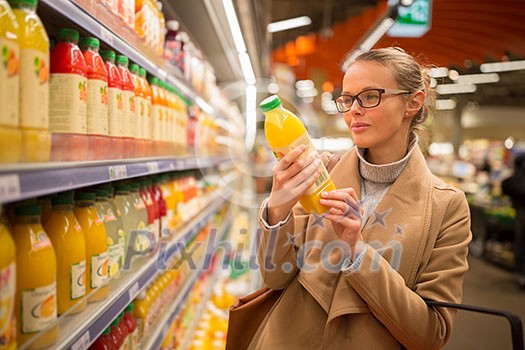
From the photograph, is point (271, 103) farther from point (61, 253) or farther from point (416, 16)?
point (416, 16)

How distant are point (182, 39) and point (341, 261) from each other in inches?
80.7

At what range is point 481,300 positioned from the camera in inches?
208

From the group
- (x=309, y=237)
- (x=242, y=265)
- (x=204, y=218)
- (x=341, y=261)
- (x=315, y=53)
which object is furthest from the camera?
(x=315, y=53)

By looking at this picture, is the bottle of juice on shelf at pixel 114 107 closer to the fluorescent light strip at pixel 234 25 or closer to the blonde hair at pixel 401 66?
the blonde hair at pixel 401 66

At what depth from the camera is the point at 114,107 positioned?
1.59 m

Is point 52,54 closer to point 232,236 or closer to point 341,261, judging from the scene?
point 341,261

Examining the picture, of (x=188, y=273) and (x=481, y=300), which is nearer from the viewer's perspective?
(x=188, y=273)

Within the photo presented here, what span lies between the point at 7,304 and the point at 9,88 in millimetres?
460

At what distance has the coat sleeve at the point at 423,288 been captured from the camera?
1328 mm

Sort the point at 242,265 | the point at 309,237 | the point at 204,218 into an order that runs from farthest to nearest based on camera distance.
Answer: the point at 242,265
the point at 204,218
the point at 309,237

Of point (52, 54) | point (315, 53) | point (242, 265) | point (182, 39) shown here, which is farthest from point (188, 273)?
point (315, 53)

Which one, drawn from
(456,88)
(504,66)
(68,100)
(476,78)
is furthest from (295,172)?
(456,88)

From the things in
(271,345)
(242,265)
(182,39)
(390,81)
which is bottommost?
(242,265)

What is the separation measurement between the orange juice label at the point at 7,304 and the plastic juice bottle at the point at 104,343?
73 cm
